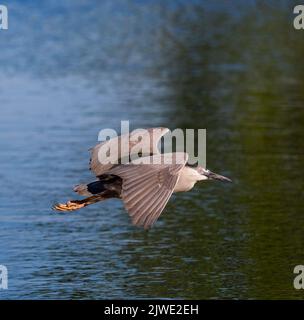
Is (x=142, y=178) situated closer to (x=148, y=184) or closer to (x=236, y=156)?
(x=148, y=184)

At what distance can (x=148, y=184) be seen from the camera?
8.48 meters

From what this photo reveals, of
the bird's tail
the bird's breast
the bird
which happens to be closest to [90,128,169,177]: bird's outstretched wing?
the bird

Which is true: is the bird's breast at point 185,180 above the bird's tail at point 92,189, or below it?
above

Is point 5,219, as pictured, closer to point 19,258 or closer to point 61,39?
point 19,258

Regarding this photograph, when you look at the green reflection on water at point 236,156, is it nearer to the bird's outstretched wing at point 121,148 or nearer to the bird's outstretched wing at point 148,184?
the bird's outstretched wing at point 121,148

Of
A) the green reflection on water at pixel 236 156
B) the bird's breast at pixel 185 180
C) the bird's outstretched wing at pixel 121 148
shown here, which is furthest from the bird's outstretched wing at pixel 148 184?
the green reflection on water at pixel 236 156

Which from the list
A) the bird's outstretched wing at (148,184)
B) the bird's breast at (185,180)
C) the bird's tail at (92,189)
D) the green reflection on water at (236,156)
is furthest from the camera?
the green reflection on water at (236,156)

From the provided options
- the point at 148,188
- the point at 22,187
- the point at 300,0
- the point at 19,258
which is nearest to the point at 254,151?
the point at 22,187

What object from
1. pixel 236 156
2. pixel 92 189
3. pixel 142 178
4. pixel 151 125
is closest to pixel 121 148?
pixel 92 189

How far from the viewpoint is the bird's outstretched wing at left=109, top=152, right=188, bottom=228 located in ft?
26.6

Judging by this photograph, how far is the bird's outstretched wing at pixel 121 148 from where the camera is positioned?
Answer: 380 inches

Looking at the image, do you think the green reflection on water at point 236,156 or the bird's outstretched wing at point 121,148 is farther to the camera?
the green reflection on water at point 236,156
